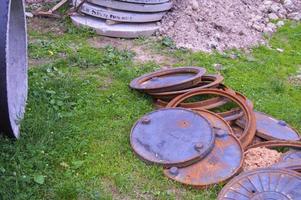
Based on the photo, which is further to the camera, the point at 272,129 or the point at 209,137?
the point at 272,129

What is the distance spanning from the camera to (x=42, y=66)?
5566mm

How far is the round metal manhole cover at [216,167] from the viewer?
3830 millimetres

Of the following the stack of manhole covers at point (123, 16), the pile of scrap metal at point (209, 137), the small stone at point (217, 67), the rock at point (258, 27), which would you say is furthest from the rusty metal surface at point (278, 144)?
the rock at point (258, 27)

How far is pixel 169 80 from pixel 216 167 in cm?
137

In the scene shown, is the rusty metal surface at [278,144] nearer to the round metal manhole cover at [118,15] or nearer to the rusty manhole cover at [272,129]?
the rusty manhole cover at [272,129]

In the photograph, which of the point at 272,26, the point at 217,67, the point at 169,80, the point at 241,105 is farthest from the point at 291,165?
the point at 272,26

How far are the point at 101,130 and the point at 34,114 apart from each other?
2.01ft

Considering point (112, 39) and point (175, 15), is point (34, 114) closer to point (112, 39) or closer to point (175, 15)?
point (112, 39)

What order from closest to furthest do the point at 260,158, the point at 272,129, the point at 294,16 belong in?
the point at 260,158 < the point at 272,129 < the point at 294,16

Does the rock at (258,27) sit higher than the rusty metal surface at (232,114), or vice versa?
the rock at (258,27)

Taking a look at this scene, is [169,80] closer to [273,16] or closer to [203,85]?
[203,85]

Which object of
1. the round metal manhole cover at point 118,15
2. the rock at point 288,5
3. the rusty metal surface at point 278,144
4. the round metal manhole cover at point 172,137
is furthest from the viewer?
the rock at point 288,5

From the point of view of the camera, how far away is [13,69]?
15.4 feet

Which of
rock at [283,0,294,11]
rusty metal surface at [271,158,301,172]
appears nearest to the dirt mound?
rock at [283,0,294,11]
